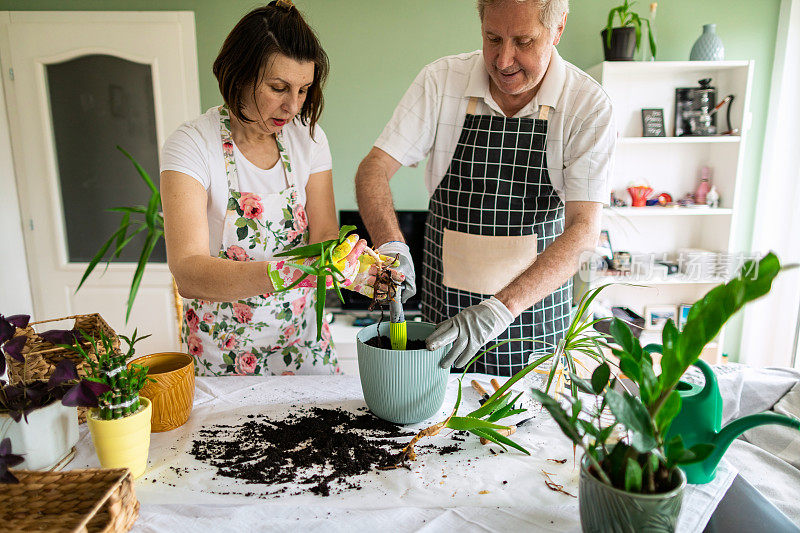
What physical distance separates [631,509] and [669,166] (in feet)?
9.49

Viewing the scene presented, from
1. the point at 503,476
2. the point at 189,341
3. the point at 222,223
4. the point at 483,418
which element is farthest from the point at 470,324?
the point at 189,341

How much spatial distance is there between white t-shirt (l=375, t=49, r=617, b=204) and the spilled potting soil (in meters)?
0.83

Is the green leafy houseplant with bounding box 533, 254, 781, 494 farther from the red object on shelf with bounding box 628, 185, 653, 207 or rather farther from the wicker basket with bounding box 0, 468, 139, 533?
the red object on shelf with bounding box 628, 185, 653, 207

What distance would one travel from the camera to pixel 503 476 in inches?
35.3

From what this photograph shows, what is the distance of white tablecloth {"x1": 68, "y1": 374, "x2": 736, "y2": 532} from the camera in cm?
79

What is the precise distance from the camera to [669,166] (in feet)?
10.1

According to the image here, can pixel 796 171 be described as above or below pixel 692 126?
below

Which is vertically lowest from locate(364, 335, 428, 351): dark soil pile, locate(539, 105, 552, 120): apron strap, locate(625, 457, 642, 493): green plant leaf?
locate(625, 457, 642, 493): green plant leaf

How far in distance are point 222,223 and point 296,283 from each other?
459 mm

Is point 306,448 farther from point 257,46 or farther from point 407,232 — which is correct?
point 407,232

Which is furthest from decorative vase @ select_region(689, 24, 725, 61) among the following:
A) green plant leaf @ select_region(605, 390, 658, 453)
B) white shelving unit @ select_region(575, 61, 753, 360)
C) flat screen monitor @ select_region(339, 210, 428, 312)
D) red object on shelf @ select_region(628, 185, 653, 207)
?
green plant leaf @ select_region(605, 390, 658, 453)

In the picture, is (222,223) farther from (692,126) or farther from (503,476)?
(692,126)

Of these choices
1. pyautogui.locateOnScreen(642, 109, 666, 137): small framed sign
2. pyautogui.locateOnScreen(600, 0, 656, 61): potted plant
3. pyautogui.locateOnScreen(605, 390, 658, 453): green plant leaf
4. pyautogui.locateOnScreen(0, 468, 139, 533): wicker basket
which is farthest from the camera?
pyautogui.locateOnScreen(642, 109, 666, 137): small framed sign

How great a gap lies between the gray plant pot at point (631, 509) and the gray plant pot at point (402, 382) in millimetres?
381
